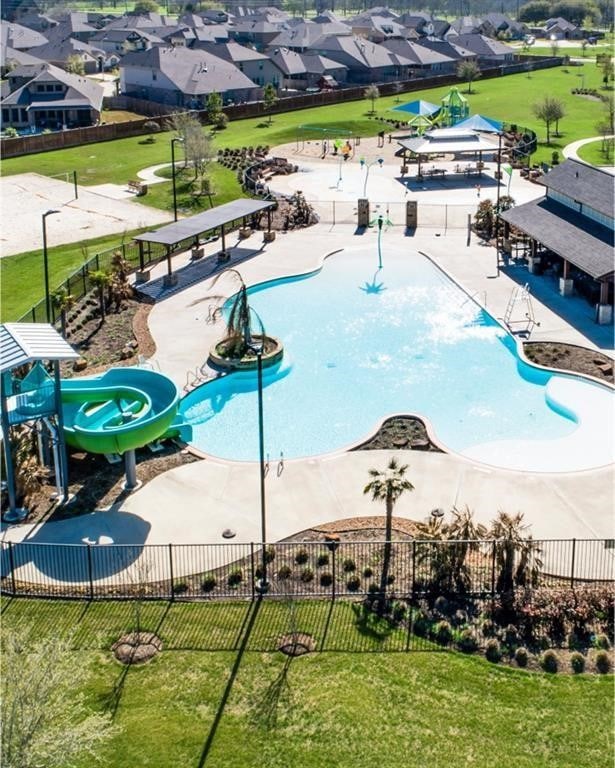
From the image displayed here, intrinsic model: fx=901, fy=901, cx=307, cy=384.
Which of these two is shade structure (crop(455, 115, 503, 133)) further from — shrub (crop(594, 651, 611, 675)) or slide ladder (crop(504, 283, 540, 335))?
shrub (crop(594, 651, 611, 675))

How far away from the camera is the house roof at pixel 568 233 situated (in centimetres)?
3806

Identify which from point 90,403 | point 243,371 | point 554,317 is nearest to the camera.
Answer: point 90,403

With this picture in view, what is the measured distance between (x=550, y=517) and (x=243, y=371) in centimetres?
1375

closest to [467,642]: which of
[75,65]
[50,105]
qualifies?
[50,105]

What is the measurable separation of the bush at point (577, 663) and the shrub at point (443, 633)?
2.54 m

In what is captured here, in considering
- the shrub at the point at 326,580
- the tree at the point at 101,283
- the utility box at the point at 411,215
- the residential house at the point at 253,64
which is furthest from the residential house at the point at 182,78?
the shrub at the point at 326,580

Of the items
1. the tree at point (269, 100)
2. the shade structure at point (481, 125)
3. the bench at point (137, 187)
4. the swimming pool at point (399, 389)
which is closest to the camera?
the swimming pool at point (399, 389)

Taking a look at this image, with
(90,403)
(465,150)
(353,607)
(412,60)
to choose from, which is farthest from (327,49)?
(353,607)

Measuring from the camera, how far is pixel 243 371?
33781 millimetres

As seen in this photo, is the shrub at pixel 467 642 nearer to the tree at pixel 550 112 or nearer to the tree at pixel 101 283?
the tree at pixel 101 283

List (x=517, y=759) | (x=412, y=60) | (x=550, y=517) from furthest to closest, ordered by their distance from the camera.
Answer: (x=412, y=60), (x=550, y=517), (x=517, y=759)

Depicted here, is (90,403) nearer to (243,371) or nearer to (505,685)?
(243,371)

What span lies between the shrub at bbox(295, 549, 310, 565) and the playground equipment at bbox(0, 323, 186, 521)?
5860 millimetres

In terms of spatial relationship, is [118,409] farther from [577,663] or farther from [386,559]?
[577,663]
